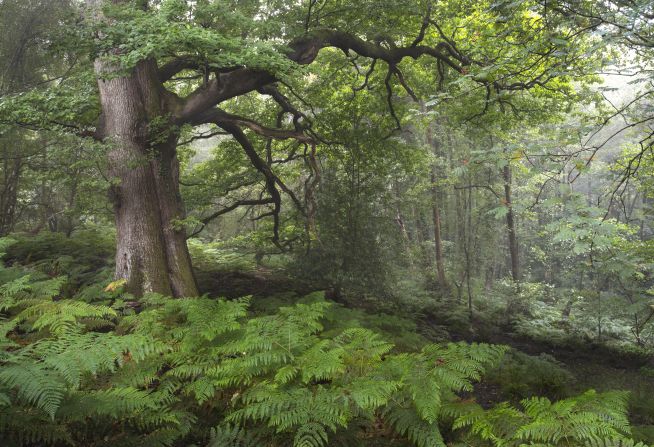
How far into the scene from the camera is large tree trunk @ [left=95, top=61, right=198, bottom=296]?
6.00 m

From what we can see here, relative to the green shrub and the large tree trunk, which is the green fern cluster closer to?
the green shrub

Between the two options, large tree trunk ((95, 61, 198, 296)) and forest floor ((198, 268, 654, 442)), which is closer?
large tree trunk ((95, 61, 198, 296))

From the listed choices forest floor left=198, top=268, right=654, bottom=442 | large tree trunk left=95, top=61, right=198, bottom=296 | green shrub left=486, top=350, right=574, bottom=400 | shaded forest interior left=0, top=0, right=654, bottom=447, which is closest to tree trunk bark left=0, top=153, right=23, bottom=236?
shaded forest interior left=0, top=0, right=654, bottom=447

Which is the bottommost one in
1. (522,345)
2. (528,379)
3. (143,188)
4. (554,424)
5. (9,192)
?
(522,345)

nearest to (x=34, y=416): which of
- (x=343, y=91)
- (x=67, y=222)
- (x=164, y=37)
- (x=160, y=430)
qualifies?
(x=160, y=430)

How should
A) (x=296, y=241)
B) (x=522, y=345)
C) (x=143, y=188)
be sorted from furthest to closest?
1. (x=522, y=345)
2. (x=296, y=241)
3. (x=143, y=188)

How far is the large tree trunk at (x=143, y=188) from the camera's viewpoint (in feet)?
19.7

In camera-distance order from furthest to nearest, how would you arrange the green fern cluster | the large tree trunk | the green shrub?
the large tree trunk < the green shrub < the green fern cluster

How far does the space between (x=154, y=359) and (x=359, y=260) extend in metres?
6.94

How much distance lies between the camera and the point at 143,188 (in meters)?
6.22

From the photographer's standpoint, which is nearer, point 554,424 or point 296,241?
point 554,424

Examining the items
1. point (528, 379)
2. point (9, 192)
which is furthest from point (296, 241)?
point (9, 192)

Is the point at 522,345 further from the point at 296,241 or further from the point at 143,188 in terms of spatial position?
the point at 143,188

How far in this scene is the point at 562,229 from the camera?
131 inches
